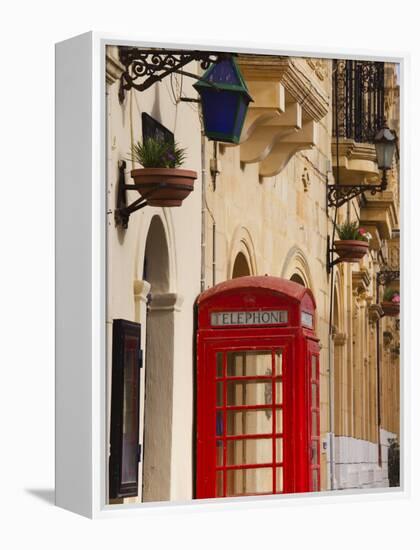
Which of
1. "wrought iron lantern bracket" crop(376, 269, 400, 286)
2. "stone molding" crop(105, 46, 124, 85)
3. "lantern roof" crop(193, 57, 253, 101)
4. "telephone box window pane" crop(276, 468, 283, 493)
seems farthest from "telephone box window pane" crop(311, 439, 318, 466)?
"stone molding" crop(105, 46, 124, 85)

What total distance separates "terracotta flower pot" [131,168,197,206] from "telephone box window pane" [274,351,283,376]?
5.65ft

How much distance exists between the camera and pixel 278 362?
18578 millimetres

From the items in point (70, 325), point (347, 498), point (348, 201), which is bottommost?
point (347, 498)

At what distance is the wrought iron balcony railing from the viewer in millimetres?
19156

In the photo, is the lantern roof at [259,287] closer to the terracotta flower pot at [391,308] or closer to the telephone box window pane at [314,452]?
the terracotta flower pot at [391,308]

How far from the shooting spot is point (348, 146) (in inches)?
769

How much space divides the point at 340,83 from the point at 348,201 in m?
1.06

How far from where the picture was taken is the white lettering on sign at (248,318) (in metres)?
18.4

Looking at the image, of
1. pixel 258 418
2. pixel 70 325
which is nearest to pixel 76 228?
pixel 70 325

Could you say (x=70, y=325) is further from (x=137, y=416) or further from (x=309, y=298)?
(x=309, y=298)

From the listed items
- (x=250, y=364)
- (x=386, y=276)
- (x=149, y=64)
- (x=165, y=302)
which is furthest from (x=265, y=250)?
(x=149, y=64)

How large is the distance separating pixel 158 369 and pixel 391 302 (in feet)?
7.93

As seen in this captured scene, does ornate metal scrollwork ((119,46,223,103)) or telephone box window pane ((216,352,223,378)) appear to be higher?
ornate metal scrollwork ((119,46,223,103))

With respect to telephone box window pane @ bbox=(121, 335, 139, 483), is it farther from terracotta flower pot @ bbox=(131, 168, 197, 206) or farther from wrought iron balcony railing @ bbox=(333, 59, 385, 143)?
wrought iron balcony railing @ bbox=(333, 59, 385, 143)
